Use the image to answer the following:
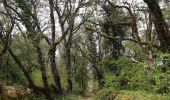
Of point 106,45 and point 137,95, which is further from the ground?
point 106,45

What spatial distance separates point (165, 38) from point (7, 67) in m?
16.1

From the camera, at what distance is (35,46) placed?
62.0 feet

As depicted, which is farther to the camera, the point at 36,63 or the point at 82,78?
the point at 82,78

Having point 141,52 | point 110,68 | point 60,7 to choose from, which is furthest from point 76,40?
point 141,52

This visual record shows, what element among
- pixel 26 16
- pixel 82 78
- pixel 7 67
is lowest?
pixel 82 78

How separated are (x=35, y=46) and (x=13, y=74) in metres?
6.69

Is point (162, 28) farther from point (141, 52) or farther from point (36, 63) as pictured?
point (36, 63)

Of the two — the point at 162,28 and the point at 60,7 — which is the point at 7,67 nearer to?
the point at 60,7

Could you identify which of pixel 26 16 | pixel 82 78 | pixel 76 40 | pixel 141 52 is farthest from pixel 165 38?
pixel 82 78

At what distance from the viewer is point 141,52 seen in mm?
16047

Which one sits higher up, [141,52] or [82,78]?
[141,52]

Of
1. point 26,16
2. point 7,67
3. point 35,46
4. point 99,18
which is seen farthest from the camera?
point 99,18

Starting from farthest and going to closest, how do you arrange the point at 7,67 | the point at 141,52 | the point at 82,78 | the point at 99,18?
the point at 82,78 → the point at 99,18 → the point at 7,67 → the point at 141,52

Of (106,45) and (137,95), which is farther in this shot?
(106,45)
